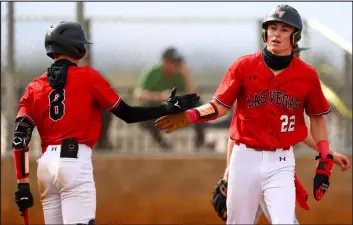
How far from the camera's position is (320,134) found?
305 inches

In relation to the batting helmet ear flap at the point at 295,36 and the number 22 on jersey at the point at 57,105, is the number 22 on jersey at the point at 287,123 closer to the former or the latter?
the batting helmet ear flap at the point at 295,36

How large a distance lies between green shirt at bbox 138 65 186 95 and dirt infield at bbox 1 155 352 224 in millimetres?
792

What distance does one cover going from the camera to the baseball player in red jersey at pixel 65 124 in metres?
6.84

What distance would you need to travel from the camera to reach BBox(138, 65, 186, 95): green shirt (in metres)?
11.6

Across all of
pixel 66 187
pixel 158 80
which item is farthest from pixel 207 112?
pixel 158 80

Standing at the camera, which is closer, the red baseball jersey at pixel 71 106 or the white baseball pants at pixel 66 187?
the white baseball pants at pixel 66 187

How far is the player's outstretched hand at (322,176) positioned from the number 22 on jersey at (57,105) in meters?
1.99

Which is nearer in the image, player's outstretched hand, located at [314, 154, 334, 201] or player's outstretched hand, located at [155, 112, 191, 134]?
player's outstretched hand, located at [155, 112, 191, 134]

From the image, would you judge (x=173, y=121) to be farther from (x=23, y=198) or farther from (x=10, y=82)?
(x=10, y=82)

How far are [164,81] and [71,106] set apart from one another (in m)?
4.82

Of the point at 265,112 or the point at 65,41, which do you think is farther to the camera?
the point at 265,112

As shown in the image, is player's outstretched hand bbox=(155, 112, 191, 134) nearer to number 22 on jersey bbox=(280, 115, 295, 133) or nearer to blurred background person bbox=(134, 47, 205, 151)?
number 22 on jersey bbox=(280, 115, 295, 133)

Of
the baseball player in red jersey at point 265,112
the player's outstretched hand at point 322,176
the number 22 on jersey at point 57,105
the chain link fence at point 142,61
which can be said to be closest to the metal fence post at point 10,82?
the chain link fence at point 142,61

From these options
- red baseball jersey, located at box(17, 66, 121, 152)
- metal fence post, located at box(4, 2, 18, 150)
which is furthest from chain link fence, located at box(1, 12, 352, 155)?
red baseball jersey, located at box(17, 66, 121, 152)
